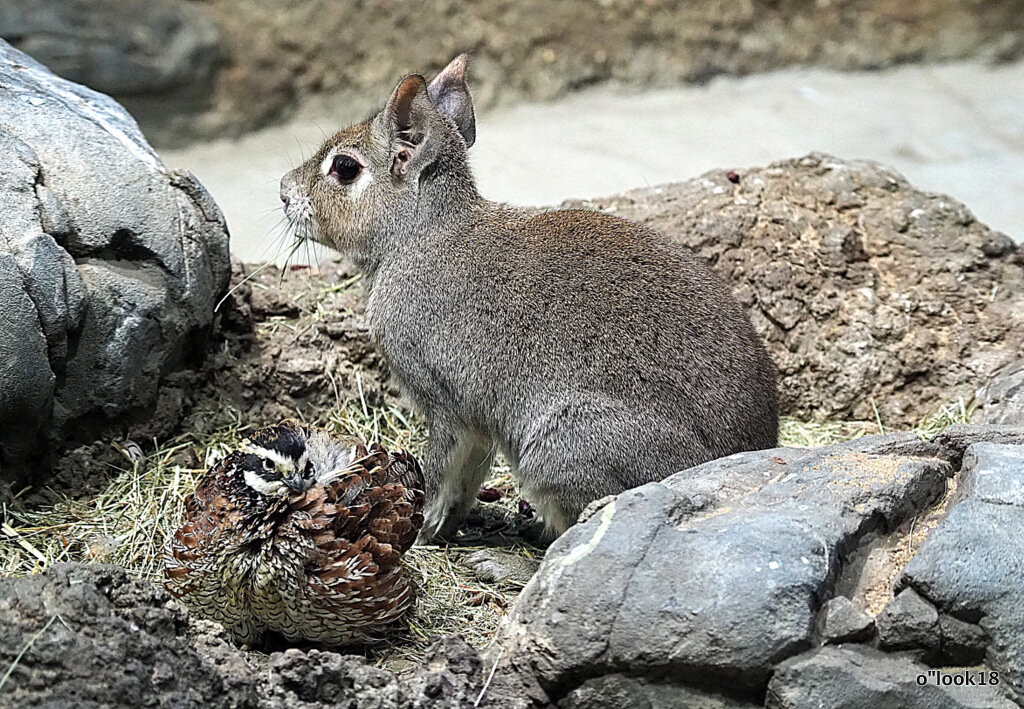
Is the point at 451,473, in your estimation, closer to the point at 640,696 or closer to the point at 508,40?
the point at 640,696

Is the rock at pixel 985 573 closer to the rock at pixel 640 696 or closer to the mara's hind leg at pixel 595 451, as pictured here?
the rock at pixel 640 696

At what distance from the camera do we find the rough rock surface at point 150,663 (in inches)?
140

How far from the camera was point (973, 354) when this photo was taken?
6.38 metres

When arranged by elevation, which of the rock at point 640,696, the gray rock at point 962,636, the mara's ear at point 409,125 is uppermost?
the mara's ear at point 409,125

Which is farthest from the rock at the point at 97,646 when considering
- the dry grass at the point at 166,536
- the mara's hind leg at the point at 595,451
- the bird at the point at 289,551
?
the mara's hind leg at the point at 595,451

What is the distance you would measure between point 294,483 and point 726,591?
167 centimetres

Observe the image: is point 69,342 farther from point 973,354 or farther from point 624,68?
point 624,68

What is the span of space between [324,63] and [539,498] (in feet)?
22.9

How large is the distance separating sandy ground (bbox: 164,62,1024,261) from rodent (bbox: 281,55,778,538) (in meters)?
3.83

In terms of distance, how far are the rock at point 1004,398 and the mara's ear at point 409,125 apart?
114 inches

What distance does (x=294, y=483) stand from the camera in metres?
4.49

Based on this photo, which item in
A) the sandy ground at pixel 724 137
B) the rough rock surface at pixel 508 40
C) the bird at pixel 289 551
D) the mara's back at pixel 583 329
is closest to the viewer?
the bird at pixel 289 551

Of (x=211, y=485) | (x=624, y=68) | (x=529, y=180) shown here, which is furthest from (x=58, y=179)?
(x=624, y=68)

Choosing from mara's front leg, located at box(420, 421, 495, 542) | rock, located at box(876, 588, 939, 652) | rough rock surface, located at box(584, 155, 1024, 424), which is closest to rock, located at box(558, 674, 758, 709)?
rock, located at box(876, 588, 939, 652)
